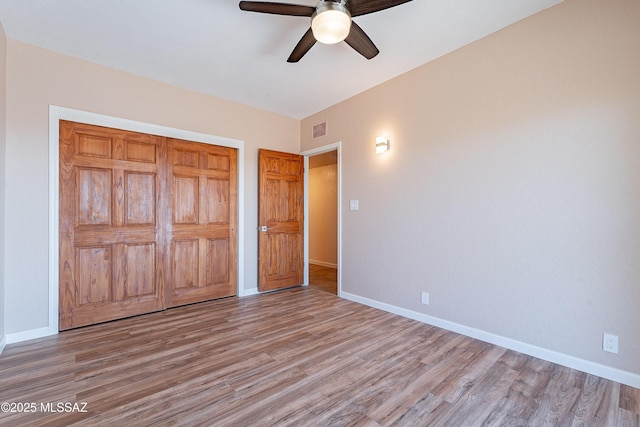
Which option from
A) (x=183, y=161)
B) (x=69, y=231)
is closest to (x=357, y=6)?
(x=183, y=161)

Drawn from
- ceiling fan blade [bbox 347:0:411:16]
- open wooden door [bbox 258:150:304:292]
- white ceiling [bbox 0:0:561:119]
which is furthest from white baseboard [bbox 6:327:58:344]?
ceiling fan blade [bbox 347:0:411:16]

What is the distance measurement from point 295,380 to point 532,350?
6.47 ft

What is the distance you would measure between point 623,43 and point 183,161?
4213mm

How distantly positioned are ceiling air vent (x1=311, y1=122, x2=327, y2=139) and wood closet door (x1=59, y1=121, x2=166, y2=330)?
2.17 m

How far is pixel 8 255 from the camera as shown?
8.52 feet

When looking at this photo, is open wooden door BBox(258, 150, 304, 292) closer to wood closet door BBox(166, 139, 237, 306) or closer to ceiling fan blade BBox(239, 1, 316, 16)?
wood closet door BBox(166, 139, 237, 306)

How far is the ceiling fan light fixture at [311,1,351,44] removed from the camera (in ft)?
5.91

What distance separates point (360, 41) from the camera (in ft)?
7.16

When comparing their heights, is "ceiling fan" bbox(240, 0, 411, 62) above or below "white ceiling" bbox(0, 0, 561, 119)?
below

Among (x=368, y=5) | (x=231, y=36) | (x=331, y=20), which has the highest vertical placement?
(x=231, y=36)

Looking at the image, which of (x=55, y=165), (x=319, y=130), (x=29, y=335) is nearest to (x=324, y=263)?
(x=319, y=130)

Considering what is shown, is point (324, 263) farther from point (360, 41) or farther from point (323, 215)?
point (360, 41)

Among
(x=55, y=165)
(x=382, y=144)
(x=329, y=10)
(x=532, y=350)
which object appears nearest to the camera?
(x=329, y=10)

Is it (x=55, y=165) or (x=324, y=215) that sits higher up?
(x=55, y=165)
